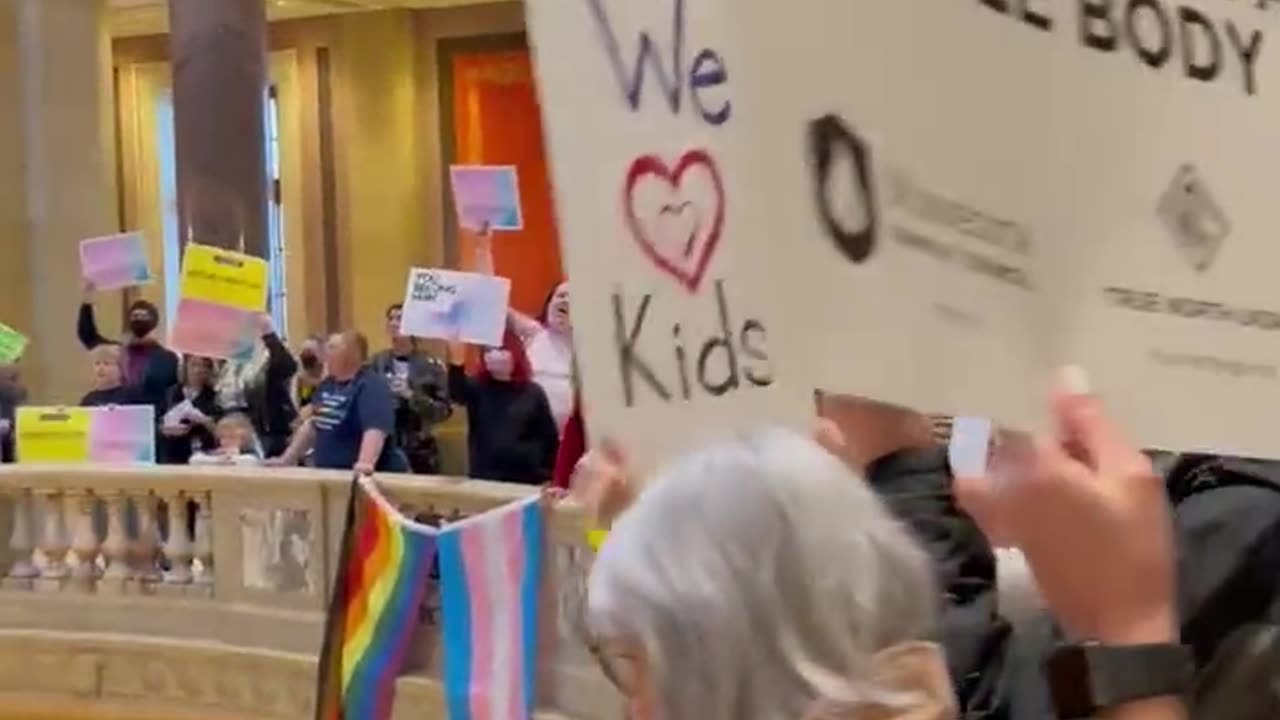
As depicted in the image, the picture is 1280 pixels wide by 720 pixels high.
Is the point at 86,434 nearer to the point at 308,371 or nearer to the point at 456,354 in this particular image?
the point at 456,354

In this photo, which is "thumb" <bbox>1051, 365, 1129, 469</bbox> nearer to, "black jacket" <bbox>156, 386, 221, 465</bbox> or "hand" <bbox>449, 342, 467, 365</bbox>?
"hand" <bbox>449, 342, 467, 365</bbox>

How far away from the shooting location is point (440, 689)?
7.45m

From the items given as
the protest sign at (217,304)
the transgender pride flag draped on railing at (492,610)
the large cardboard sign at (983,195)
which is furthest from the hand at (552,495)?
the large cardboard sign at (983,195)

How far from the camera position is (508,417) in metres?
7.37

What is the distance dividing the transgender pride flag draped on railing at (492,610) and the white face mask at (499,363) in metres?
0.62

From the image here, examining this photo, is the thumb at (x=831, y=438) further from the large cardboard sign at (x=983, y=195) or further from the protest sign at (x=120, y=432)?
the protest sign at (x=120, y=432)

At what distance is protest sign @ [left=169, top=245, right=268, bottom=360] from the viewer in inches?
316

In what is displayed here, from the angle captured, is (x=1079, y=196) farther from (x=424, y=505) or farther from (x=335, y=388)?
(x=335, y=388)

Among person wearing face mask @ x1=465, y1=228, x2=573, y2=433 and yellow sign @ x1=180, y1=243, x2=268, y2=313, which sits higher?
yellow sign @ x1=180, y1=243, x2=268, y2=313

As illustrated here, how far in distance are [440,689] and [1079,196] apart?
622 centimetres

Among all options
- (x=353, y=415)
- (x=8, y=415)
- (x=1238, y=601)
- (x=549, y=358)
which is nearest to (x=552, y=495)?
(x=549, y=358)

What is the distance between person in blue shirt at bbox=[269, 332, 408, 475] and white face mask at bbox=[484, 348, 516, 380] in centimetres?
65

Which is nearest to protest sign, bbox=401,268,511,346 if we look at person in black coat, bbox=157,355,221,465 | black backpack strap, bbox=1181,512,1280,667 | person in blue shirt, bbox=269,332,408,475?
person in blue shirt, bbox=269,332,408,475

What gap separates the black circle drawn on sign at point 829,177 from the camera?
4.40 ft
